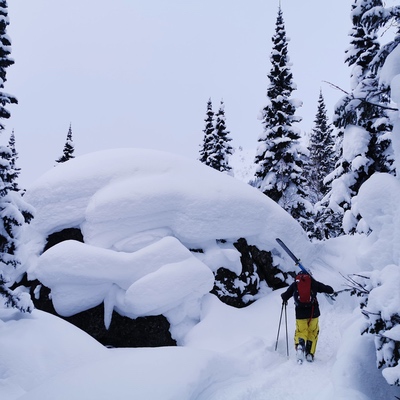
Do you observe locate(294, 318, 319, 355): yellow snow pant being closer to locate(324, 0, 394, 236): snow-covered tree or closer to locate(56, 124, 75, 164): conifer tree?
Result: locate(324, 0, 394, 236): snow-covered tree

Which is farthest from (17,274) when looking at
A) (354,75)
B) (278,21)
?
(278,21)

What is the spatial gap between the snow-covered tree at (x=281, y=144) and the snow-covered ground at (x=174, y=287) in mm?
5454

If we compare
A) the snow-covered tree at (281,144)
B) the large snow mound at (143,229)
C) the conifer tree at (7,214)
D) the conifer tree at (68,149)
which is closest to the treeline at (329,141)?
the snow-covered tree at (281,144)

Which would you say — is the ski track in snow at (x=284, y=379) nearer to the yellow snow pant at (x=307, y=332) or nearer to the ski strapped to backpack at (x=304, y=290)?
the yellow snow pant at (x=307, y=332)

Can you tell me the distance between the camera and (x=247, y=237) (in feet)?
36.2

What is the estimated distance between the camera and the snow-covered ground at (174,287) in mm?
4621

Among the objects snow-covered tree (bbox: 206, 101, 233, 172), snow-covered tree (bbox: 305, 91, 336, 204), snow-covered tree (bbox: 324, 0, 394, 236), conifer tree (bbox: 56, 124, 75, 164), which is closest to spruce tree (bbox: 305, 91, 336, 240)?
snow-covered tree (bbox: 305, 91, 336, 204)

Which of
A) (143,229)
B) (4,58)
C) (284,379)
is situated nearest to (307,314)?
(284,379)

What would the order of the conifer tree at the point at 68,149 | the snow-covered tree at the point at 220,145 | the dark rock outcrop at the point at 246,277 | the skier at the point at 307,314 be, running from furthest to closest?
1. the conifer tree at the point at 68,149
2. the snow-covered tree at the point at 220,145
3. the dark rock outcrop at the point at 246,277
4. the skier at the point at 307,314

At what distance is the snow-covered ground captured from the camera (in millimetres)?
4621

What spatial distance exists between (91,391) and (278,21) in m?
21.3

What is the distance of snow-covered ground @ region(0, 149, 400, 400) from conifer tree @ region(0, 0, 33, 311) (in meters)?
0.53

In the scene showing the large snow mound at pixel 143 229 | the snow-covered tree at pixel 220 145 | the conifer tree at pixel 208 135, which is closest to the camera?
the large snow mound at pixel 143 229

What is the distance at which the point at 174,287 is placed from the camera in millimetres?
8445
